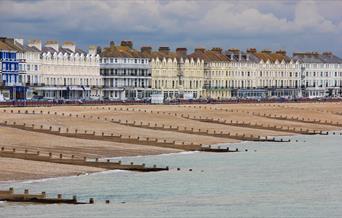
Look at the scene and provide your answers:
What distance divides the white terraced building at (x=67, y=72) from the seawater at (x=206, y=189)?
79.3 m

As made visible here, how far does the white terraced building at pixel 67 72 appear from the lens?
431 feet

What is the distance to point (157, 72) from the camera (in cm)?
15338

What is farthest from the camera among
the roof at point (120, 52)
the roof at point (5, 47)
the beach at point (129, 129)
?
the roof at point (120, 52)

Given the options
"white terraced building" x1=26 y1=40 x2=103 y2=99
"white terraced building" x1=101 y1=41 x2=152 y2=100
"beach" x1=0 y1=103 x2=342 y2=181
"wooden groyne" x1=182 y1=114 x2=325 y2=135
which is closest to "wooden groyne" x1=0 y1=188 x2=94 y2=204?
"beach" x1=0 y1=103 x2=342 y2=181

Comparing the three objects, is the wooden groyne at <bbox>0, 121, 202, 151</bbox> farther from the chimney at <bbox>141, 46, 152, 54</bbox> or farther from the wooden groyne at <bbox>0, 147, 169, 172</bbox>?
the chimney at <bbox>141, 46, 152, 54</bbox>

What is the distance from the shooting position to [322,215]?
3300 cm

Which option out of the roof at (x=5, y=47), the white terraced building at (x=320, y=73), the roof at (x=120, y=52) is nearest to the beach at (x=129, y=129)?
the roof at (x=5, y=47)

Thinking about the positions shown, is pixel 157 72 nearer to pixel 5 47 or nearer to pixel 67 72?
pixel 67 72

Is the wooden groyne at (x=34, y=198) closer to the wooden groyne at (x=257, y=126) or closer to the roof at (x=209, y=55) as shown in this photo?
the wooden groyne at (x=257, y=126)

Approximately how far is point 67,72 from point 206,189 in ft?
322

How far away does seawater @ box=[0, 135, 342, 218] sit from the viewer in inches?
1303

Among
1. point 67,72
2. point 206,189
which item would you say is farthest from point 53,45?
point 206,189

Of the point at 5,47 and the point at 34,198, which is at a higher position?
the point at 5,47

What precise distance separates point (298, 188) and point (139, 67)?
11010cm
